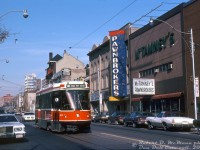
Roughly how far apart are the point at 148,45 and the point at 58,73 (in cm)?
5445

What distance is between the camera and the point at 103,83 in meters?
62.8

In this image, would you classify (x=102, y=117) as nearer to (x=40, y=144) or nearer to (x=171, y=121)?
(x=171, y=121)

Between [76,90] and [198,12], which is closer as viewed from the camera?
[76,90]

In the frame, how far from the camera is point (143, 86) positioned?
141 ft

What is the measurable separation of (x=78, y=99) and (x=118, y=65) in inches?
1114

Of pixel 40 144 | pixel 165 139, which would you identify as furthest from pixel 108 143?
pixel 165 139

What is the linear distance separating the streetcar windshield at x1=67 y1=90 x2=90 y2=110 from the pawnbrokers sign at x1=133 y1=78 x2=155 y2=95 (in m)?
19.2

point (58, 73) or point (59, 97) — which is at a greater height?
point (58, 73)

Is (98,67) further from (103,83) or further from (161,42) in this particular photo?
(161,42)

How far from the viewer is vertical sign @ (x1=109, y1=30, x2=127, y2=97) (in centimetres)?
5128

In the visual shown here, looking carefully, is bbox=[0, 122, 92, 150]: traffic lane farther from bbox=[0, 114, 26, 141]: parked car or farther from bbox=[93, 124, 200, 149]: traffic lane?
bbox=[93, 124, 200, 149]: traffic lane

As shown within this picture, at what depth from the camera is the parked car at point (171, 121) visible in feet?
88.5

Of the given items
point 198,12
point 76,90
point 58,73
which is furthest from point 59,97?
point 58,73

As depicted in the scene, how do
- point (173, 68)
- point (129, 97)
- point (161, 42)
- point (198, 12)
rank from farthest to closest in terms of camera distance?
point (129, 97), point (161, 42), point (173, 68), point (198, 12)
